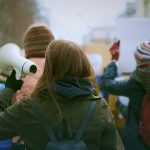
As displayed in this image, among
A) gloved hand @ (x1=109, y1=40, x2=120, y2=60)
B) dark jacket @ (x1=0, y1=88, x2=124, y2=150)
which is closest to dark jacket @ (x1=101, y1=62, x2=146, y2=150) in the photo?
gloved hand @ (x1=109, y1=40, x2=120, y2=60)

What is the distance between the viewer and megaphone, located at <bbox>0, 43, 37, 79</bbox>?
277cm

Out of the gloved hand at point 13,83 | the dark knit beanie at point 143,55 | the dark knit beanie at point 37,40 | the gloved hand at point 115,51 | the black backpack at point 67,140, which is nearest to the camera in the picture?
A: the black backpack at point 67,140

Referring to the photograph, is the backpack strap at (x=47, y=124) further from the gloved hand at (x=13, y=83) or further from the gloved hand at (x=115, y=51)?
the gloved hand at (x=115, y=51)

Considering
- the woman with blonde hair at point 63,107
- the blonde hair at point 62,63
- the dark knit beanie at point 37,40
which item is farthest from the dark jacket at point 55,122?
the dark knit beanie at point 37,40

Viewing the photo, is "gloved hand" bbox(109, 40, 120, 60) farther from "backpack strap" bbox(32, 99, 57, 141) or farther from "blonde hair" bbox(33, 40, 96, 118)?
"backpack strap" bbox(32, 99, 57, 141)

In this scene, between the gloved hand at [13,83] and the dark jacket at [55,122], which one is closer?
the dark jacket at [55,122]

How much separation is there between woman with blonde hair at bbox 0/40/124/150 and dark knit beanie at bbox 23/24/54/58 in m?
0.74

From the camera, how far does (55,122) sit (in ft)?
8.04

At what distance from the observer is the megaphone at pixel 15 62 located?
2773 millimetres

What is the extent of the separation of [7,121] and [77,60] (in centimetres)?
53

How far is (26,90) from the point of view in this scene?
3.05 m

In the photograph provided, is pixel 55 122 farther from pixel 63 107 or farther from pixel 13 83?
pixel 13 83

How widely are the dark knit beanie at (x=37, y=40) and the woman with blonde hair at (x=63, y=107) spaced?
29.3 inches

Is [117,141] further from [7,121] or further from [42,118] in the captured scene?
[7,121]
